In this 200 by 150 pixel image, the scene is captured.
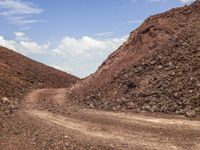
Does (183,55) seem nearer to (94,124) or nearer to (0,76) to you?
(94,124)

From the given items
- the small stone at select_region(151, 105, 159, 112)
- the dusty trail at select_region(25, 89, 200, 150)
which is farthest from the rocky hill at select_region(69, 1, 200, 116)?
the dusty trail at select_region(25, 89, 200, 150)

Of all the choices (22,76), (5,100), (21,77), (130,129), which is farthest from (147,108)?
(22,76)

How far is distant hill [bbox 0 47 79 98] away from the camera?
135ft

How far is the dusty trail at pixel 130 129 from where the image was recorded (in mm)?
14891

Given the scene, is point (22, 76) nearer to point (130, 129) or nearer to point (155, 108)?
point (155, 108)

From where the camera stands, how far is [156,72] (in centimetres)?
2884

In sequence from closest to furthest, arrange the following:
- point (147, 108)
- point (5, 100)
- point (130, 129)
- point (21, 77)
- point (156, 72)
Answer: point (130, 129) → point (147, 108) → point (156, 72) → point (5, 100) → point (21, 77)

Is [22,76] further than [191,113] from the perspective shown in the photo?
Yes

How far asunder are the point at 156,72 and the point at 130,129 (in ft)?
38.0

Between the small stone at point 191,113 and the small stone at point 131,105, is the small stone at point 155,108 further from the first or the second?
the small stone at point 191,113

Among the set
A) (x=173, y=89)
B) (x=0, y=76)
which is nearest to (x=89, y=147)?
(x=173, y=89)

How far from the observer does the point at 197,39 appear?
29922 mm

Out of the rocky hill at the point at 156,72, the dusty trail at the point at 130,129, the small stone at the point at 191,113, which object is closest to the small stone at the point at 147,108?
the rocky hill at the point at 156,72

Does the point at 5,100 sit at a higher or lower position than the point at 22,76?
lower
